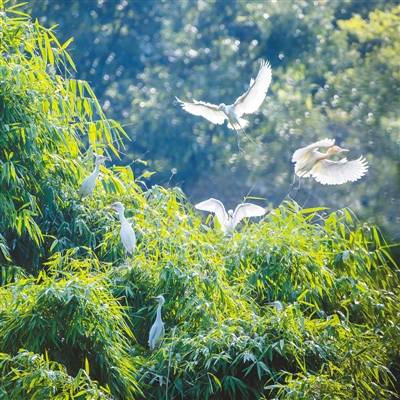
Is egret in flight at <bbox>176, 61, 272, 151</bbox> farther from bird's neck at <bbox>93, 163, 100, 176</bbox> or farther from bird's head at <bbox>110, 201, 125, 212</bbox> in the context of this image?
bird's head at <bbox>110, 201, 125, 212</bbox>

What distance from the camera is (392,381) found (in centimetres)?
488

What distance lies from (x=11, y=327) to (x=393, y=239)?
301cm

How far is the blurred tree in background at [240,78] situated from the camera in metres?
10.5

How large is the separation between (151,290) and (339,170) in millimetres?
2164

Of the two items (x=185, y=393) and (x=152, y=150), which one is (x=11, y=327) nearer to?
(x=185, y=393)

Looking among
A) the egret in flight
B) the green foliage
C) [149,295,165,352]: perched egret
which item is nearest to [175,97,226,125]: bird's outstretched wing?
the egret in flight

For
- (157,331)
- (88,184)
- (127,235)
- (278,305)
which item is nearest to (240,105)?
(88,184)

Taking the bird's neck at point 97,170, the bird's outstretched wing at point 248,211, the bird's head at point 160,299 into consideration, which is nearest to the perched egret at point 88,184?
the bird's neck at point 97,170

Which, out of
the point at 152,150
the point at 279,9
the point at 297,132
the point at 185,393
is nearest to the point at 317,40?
the point at 279,9

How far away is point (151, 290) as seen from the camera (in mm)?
4758

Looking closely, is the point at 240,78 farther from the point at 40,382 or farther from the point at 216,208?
the point at 40,382

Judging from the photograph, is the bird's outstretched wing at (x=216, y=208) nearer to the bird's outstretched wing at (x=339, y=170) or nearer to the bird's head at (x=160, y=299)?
the bird's outstretched wing at (x=339, y=170)

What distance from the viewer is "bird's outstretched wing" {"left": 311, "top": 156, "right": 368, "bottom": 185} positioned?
6.27 metres

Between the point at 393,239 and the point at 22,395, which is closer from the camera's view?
the point at 22,395
